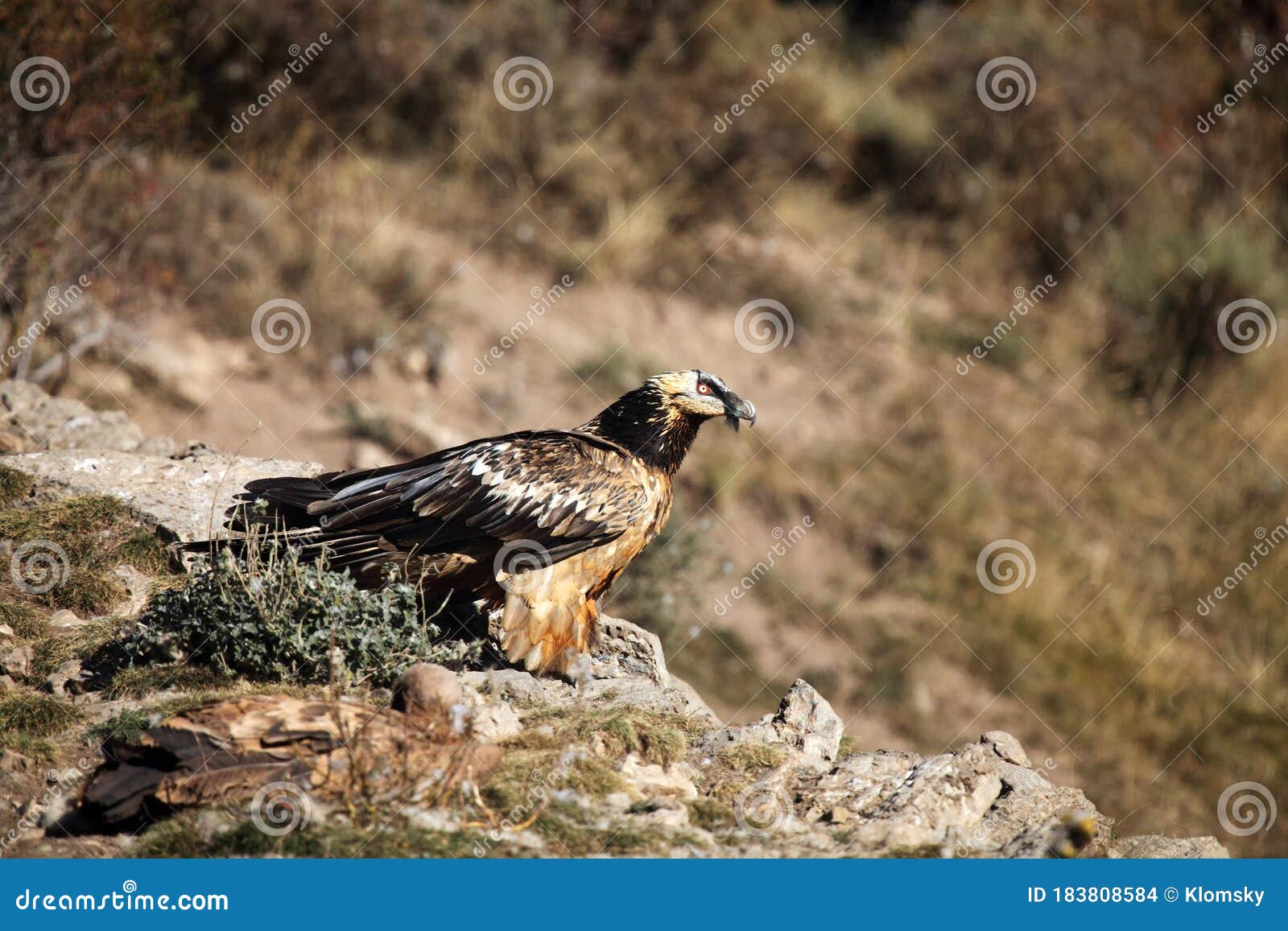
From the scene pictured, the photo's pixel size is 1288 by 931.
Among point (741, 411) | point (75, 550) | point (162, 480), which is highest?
point (741, 411)

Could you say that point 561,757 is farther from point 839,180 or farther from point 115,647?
point 839,180

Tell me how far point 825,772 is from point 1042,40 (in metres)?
16.3

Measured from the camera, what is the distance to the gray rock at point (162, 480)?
7.46 m

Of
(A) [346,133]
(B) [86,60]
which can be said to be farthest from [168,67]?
(A) [346,133]

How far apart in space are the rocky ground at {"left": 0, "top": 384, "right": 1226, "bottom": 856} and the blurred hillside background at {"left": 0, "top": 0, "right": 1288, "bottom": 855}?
182 inches

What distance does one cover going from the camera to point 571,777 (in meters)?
5.38

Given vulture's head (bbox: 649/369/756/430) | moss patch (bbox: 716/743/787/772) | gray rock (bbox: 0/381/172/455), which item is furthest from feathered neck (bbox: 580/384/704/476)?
gray rock (bbox: 0/381/172/455)

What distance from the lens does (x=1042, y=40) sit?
755 inches

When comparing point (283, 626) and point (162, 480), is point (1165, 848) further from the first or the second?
point (162, 480)

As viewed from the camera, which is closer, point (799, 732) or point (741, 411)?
point (799, 732)

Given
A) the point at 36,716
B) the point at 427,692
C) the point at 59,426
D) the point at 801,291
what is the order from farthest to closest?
the point at 801,291 → the point at 59,426 → the point at 36,716 → the point at 427,692

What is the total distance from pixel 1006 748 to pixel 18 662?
4.96m

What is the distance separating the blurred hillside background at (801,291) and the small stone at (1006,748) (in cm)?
531

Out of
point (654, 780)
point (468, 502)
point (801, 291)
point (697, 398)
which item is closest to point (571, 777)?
point (654, 780)
